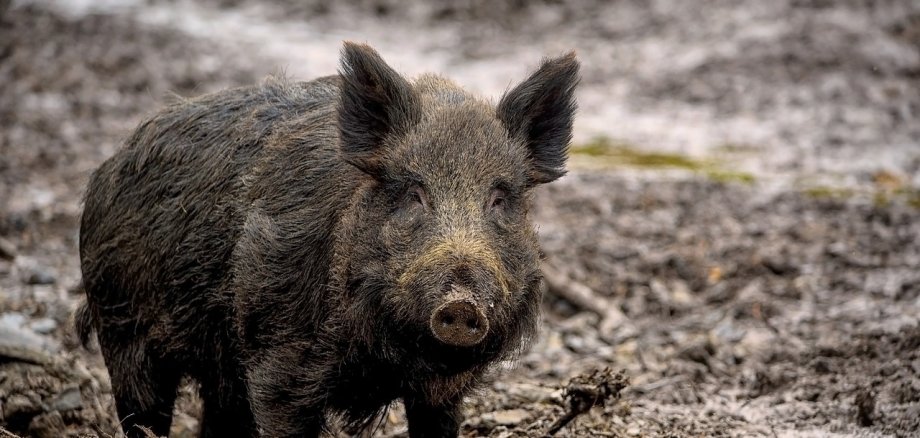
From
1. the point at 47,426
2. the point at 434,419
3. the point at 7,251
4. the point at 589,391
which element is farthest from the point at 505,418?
the point at 7,251

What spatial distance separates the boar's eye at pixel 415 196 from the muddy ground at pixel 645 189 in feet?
3.98

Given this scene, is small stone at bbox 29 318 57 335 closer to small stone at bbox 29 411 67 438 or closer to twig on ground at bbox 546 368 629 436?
small stone at bbox 29 411 67 438

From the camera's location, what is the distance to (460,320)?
14.5 ft

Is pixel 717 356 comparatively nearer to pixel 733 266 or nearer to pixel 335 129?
pixel 733 266

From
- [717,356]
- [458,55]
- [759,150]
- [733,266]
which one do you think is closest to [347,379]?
[717,356]

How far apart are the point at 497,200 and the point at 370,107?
2.32 ft

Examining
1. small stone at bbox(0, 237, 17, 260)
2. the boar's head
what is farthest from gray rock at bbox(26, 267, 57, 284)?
the boar's head

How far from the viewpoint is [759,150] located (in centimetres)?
1420

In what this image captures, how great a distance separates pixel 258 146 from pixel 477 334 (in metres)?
2.07

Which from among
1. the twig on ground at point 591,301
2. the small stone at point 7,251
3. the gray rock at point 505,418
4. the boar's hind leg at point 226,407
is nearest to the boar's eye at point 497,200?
the boar's hind leg at point 226,407

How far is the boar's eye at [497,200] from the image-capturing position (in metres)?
5.08

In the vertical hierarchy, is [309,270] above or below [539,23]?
above

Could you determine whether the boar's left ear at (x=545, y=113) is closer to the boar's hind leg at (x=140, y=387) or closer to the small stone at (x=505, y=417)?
the small stone at (x=505, y=417)

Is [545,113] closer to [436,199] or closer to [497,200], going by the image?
[497,200]
